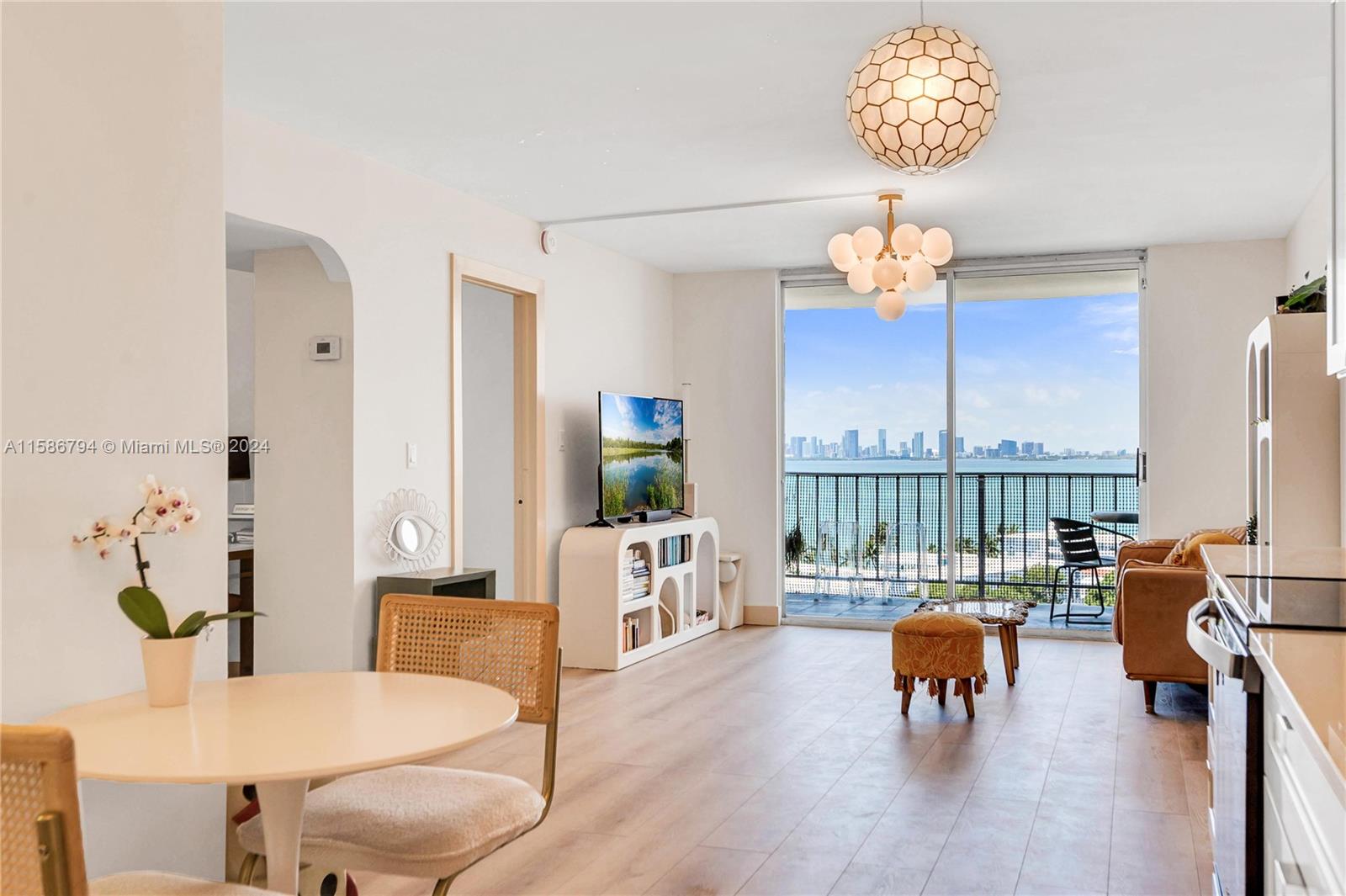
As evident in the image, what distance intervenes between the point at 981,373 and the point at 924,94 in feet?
17.0

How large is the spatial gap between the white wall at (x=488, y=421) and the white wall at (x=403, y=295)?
636 mm

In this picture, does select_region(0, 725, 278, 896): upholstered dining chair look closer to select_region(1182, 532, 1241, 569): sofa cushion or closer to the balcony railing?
select_region(1182, 532, 1241, 569): sofa cushion

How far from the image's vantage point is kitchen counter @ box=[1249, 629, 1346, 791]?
3.98ft

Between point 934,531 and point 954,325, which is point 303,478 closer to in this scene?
point 954,325

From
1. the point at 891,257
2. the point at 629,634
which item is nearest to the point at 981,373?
the point at 891,257

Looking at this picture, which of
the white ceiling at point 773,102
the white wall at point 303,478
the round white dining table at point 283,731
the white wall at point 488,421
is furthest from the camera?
the white wall at point 488,421

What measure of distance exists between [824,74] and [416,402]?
244 cm

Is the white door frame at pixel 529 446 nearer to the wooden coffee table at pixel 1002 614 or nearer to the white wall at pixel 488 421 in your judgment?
Result: the white wall at pixel 488 421

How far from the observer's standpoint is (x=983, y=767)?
399 cm

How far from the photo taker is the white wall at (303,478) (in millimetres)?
4641

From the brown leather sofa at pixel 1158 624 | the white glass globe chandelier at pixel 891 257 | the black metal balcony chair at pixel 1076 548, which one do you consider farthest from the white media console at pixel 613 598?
the brown leather sofa at pixel 1158 624

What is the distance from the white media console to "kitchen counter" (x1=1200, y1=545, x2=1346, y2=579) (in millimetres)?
3285

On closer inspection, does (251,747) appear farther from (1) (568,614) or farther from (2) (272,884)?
(1) (568,614)

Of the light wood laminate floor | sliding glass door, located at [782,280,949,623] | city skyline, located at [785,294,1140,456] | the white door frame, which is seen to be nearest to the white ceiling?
the white door frame
